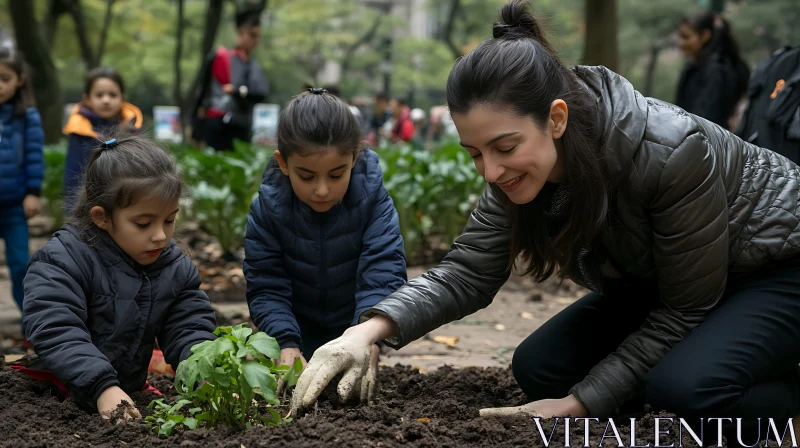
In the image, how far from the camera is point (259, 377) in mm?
2188

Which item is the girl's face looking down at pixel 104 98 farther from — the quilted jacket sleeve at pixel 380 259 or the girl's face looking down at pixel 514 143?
the girl's face looking down at pixel 514 143

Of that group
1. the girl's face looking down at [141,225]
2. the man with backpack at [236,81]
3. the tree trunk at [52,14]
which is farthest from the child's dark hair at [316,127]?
the tree trunk at [52,14]

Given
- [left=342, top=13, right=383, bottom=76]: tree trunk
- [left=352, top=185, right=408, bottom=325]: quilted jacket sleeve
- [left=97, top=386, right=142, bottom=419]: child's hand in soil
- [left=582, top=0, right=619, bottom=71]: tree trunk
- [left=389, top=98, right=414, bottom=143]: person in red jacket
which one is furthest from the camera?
[left=342, top=13, right=383, bottom=76]: tree trunk

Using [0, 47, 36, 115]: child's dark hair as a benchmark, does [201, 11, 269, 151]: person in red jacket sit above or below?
below

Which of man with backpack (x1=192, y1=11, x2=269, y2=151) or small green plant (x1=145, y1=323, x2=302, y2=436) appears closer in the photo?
small green plant (x1=145, y1=323, x2=302, y2=436)

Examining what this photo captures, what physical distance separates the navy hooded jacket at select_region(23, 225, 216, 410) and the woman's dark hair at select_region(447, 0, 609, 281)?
46.3 inches

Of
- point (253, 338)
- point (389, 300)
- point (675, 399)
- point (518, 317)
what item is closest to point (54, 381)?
point (253, 338)

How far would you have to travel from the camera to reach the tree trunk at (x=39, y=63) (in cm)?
1223

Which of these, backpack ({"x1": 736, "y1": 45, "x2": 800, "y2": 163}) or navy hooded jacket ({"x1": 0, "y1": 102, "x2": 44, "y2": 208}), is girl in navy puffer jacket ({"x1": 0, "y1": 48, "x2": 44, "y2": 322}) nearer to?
navy hooded jacket ({"x1": 0, "y1": 102, "x2": 44, "y2": 208})

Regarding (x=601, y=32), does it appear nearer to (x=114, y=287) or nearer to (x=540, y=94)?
(x=540, y=94)

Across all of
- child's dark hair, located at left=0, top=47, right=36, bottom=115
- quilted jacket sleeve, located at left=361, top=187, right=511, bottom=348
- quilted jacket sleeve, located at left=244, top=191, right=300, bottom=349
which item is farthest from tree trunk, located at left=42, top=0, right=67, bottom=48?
quilted jacket sleeve, located at left=361, top=187, right=511, bottom=348

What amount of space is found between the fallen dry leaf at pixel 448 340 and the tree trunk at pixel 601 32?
5356 mm

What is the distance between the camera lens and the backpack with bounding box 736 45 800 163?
395 centimetres

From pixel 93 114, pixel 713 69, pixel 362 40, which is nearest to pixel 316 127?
pixel 93 114
